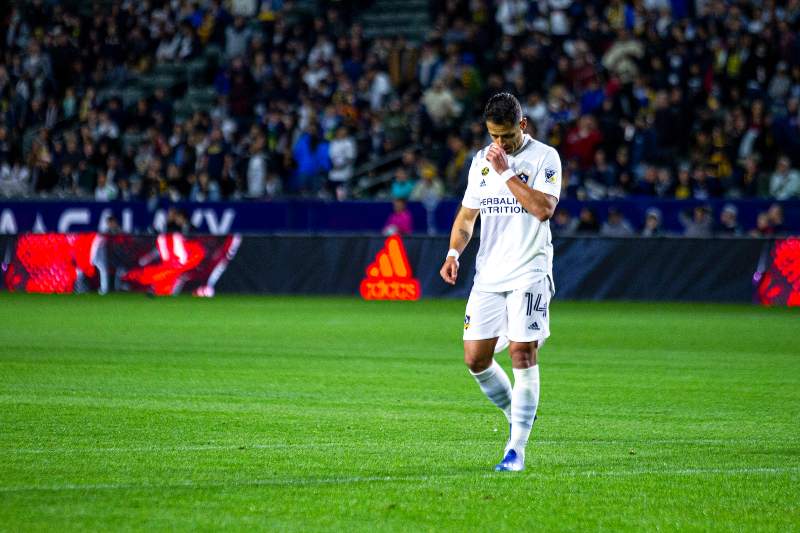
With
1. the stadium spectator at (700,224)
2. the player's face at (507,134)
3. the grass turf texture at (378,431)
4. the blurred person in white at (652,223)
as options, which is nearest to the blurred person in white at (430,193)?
the blurred person in white at (652,223)

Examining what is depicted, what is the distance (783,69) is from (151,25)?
16885 mm

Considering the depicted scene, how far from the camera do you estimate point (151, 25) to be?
36.5 metres

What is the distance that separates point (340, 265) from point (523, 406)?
1724 cm

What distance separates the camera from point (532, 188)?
27.0 ft

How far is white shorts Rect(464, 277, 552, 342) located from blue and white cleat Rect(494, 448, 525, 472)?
64cm

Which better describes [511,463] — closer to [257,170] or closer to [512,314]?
[512,314]

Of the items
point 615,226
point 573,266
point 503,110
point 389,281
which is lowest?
point 389,281

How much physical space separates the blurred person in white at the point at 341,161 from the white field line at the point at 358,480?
2108 cm

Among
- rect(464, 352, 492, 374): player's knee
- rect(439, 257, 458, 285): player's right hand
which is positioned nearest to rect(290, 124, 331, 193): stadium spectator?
rect(439, 257, 458, 285): player's right hand

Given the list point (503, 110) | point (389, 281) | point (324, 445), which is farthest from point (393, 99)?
point (503, 110)

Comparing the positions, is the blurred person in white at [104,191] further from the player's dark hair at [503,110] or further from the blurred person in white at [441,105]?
the player's dark hair at [503,110]

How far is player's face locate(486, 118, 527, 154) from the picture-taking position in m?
8.15

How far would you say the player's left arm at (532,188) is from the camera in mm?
8055

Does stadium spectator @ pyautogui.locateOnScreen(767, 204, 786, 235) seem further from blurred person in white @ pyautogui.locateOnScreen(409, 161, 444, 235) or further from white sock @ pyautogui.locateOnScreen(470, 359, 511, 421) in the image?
white sock @ pyautogui.locateOnScreen(470, 359, 511, 421)
